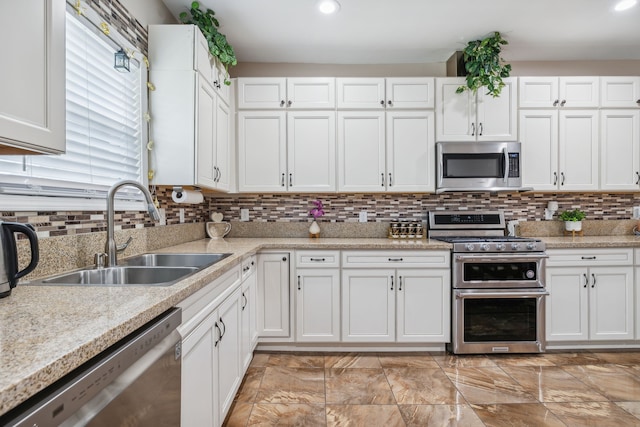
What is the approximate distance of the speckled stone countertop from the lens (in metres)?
0.56

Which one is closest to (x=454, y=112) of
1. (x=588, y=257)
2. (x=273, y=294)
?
(x=588, y=257)

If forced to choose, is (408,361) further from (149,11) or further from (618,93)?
(149,11)

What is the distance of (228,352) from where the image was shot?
1779 mm

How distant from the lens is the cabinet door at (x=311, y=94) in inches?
115

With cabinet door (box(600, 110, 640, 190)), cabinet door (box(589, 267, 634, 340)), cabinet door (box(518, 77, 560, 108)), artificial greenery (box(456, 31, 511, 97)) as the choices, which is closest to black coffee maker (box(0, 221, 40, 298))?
artificial greenery (box(456, 31, 511, 97))

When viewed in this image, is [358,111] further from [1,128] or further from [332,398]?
[1,128]

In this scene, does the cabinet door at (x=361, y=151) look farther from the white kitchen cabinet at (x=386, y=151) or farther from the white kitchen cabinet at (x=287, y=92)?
the white kitchen cabinet at (x=287, y=92)

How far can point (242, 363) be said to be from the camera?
210 cm

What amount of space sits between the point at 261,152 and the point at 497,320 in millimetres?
2346

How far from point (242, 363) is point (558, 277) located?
2.51 meters

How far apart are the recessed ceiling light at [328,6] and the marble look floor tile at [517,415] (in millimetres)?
2695

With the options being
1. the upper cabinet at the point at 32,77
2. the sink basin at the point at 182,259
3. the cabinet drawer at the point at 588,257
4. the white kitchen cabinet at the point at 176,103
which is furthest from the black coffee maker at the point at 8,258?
the cabinet drawer at the point at 588,257

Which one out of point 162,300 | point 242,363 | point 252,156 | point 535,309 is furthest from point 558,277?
point 162,300

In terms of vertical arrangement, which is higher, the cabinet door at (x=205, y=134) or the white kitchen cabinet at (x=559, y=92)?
the white kitchen cabinet at (x=559, y=92)
